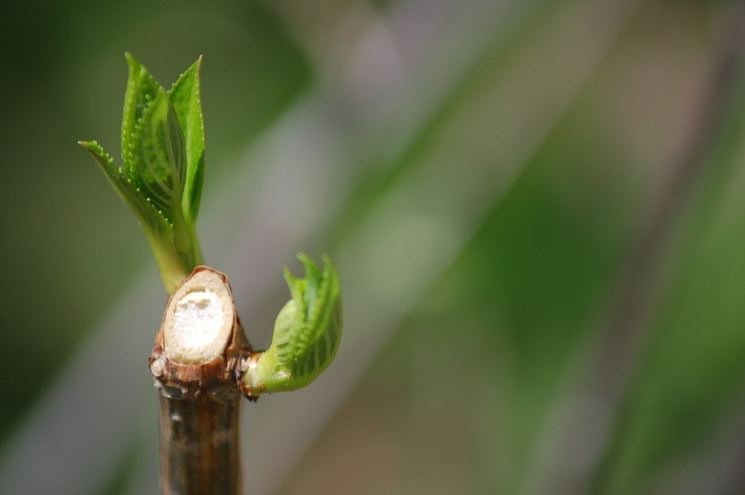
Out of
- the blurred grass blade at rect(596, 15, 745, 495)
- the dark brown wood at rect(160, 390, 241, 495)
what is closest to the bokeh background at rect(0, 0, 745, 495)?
the blurred grass blade at rect(596, 15, 745, 495)

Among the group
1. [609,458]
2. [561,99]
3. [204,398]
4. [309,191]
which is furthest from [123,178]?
[561,99]

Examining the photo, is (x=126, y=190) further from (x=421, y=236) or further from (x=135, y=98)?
(x=421, y=236)

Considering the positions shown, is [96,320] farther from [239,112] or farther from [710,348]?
[710,348]

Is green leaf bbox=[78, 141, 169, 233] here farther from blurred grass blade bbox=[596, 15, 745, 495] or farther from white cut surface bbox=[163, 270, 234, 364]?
blurred grass blade bbox=[596, 15, 745, 495]

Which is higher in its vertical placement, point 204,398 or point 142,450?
point 204,398

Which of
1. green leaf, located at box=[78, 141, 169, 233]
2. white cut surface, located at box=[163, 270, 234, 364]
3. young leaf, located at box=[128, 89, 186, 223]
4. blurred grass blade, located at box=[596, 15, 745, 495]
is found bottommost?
white cut surface, located at box=[163, 270, 234, 364]

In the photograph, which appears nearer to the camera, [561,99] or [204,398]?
[204,398]

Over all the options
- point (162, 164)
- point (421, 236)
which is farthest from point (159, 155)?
point (421, 236)
